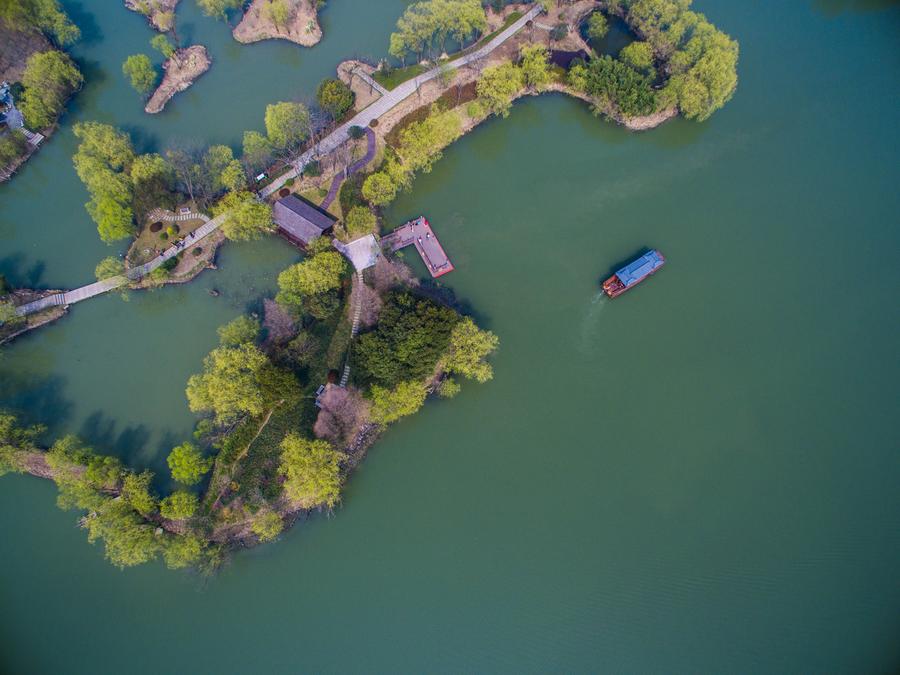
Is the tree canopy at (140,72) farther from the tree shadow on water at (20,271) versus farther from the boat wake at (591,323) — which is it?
the boat wake at (591,323)

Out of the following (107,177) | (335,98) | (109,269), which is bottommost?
(109,269)

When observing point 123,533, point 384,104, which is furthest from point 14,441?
point 384,104

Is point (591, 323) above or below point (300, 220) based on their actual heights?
below

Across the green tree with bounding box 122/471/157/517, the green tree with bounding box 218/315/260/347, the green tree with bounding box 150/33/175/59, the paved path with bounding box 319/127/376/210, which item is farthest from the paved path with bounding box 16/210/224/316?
the green tree with bounding box 150/33/175/59

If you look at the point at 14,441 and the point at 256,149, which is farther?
the point at 256,149

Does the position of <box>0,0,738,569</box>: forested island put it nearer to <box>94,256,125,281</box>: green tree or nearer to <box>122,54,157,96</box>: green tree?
<box>122,54,157,96</box>: green tree

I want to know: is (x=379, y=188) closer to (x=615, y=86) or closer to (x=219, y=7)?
(x=615, y=86)
